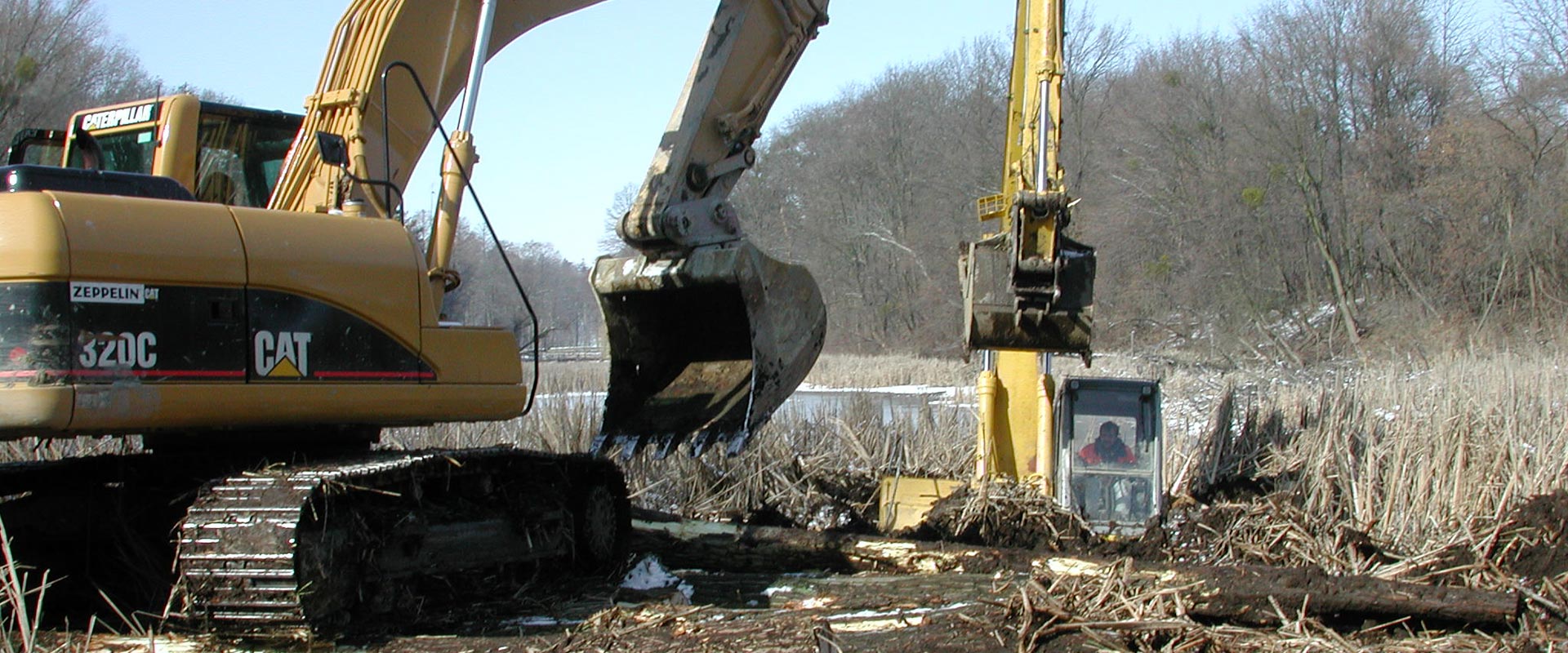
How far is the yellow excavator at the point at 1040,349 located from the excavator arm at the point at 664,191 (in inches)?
54.2

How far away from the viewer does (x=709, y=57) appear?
7168 mm

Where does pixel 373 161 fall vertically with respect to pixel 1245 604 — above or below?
above

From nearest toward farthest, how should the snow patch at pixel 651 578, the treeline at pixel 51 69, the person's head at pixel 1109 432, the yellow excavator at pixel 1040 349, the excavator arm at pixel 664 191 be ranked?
the excavator arm at pixel 664 191
the snow patch at pixel 651 578
the yellow excavator at pixel 1040 349
the person's head at pixel 1109 432
the treeline at pixel 51 69

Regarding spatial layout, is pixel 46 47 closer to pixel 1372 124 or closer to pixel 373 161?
pixel 373 161

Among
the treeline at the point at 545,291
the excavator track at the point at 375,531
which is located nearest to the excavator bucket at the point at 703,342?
the excavator track at the point at 375,531

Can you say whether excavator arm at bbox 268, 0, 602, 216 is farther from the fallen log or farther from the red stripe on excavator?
the fallen log

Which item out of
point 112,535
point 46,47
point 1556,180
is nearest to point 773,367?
point 112,535

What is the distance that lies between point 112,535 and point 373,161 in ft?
6.46

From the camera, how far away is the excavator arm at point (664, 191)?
239 inches

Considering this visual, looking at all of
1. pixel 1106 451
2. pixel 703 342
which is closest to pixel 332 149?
pixel 703 342

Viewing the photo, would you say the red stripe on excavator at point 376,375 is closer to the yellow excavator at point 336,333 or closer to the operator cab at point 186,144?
the yellow excavator at point 336,333

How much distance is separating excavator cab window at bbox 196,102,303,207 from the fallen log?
10.1ft

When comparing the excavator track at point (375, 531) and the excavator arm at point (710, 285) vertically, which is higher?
the excavator arm at point (710, 285)

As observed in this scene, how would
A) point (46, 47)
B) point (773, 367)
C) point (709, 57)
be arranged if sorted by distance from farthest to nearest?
point (46, 47)
point (709, 57)
point (773, 367)
